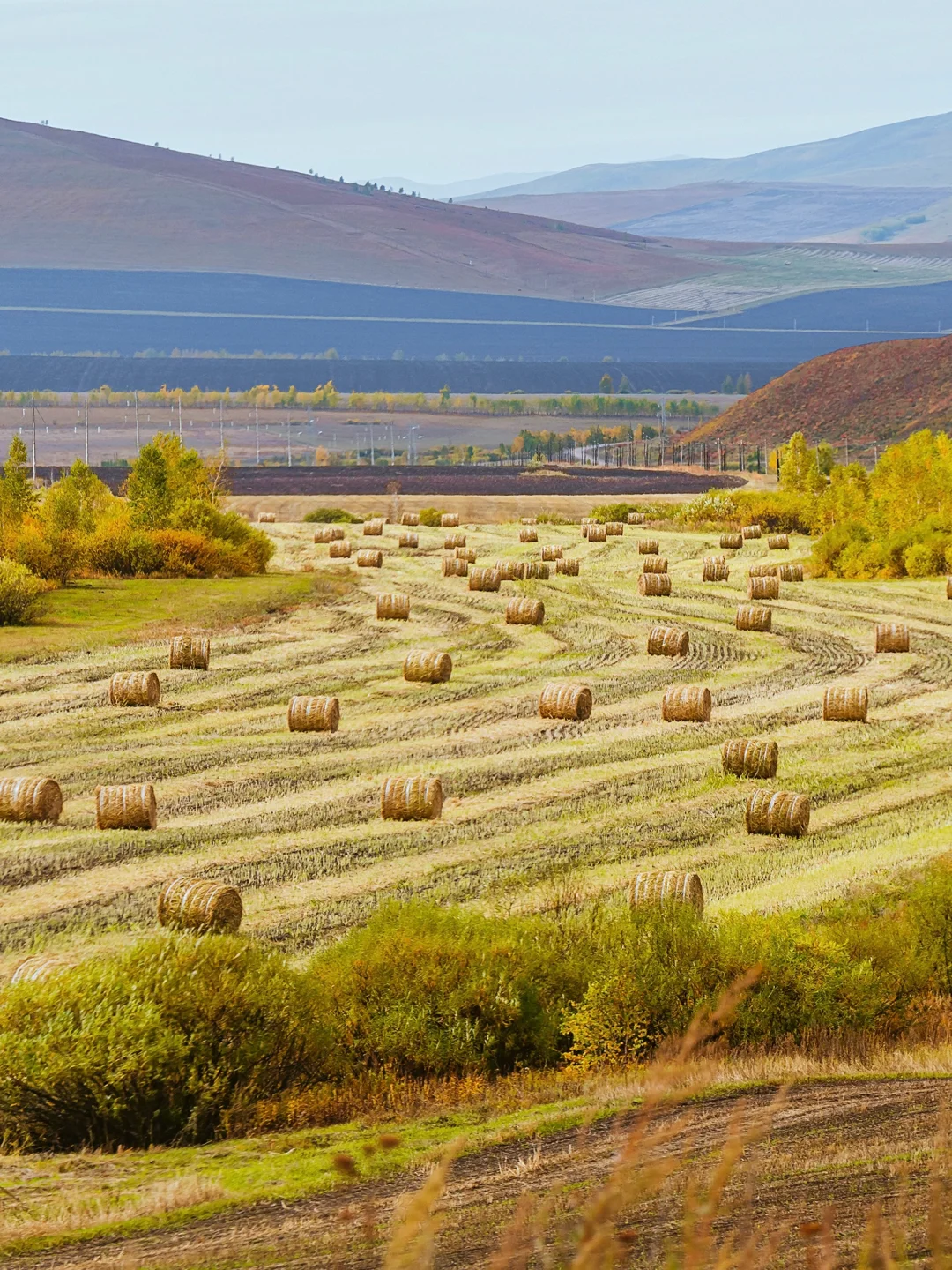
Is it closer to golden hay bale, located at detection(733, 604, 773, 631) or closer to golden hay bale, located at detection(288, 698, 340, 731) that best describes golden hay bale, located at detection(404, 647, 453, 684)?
golden hay bale, located at detection(288, 698, 340, 731)

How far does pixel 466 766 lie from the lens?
25297mm

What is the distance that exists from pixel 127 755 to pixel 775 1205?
60.7ft

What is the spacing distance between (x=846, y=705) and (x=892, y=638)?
9367 mm

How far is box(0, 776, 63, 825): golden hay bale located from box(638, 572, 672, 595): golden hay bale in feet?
98.5

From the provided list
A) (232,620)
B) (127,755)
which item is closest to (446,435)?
(232,620)

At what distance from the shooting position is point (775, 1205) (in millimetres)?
8781

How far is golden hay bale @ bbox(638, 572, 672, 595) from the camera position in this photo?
4912 cm

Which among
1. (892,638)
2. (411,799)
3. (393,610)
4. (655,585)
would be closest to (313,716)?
(411,799)

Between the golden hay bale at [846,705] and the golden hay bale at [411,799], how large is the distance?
10159 millimetres

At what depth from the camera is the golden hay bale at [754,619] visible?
4144 cm

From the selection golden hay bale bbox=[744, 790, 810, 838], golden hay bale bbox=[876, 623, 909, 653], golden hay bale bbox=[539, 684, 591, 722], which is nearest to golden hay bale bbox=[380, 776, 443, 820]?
golden hay bale bbox=[744, 790, 810, 838]

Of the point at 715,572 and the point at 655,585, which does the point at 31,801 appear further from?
the point at 715,572

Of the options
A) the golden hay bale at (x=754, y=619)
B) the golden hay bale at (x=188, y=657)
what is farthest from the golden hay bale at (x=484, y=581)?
the golden hay bale at (x=188, y=657)

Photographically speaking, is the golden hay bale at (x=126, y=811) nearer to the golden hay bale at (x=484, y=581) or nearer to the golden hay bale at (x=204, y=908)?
the golden hay bale at (x=204, y=908)
